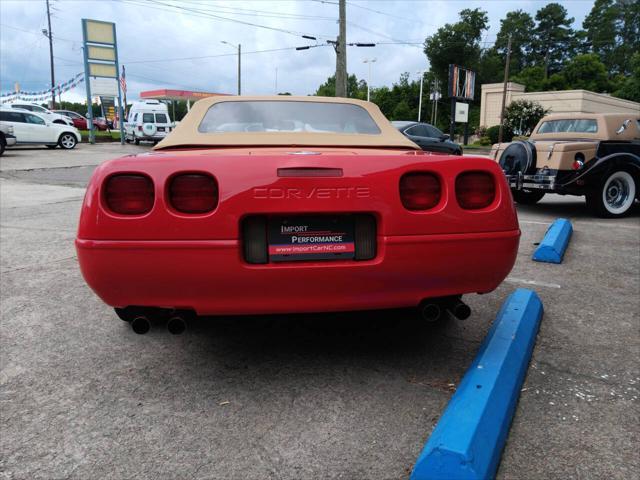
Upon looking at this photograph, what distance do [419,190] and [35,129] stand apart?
21.1 meters

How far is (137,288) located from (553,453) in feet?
5.51

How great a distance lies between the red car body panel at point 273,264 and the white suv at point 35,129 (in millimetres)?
19331

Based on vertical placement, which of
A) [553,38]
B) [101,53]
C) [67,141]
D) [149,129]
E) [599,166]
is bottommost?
[599,166]

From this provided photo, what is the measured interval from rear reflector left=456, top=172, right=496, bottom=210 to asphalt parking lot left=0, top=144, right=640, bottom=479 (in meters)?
0.82

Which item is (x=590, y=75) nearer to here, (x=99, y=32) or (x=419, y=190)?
(x=99, y=32)

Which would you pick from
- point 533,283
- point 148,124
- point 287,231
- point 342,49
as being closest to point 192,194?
point 287,231

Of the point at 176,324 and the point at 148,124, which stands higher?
the point at 148,124

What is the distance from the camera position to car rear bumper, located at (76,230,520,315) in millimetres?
1972

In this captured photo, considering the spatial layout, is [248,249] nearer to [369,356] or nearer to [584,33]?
[369,356]

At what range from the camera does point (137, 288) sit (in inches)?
79.8

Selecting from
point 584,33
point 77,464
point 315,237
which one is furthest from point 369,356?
point 584,33

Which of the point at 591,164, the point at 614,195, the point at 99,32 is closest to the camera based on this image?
the point at 591,164

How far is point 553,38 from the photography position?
3246 inches

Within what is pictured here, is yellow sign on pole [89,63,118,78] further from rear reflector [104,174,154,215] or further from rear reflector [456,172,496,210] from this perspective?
rear reflector [456,172,496,210]
